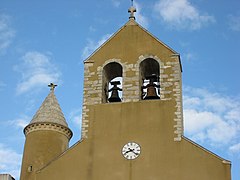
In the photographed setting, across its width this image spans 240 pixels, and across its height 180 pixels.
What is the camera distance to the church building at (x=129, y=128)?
63.1 feet

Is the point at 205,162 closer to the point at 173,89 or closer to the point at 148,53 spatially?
the point at 173,89

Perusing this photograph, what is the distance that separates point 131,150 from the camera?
1980 cm

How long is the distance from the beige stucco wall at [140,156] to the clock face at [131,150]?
0.14 meters

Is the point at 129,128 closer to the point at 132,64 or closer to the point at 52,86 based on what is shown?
the point at 132,64

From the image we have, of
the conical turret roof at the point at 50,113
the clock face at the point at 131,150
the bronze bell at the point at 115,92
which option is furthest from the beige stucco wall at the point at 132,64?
the conical turret roof at the point at 50,113

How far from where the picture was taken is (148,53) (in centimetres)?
2150

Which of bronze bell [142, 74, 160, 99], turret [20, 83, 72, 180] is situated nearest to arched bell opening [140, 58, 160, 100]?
bronze bell [142, 74, 160, 99]

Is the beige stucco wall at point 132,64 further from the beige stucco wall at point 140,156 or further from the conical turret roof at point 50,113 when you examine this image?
the conical turret roof at point 50,113

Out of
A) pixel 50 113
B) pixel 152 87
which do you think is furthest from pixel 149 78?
pixel 50 113

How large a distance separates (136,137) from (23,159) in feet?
17.8

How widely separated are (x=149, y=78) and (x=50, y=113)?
4721 mm

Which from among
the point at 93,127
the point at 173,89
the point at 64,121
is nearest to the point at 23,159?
the point at 64,121

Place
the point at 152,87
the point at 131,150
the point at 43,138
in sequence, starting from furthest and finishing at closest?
1. the point at 43,138
2. the point at 152,87
3. the point at 131,150

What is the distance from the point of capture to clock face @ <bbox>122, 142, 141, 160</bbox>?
1969 cm
